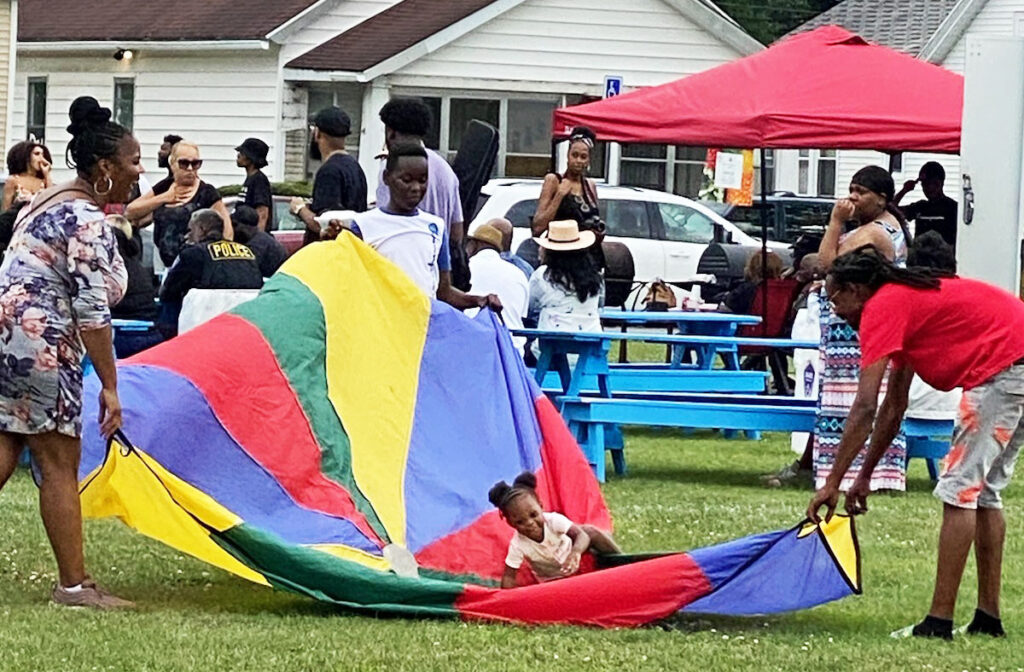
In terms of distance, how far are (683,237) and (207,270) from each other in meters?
16.1

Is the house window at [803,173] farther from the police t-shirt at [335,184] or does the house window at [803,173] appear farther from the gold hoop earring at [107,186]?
the gold hoop earring at [107,186]

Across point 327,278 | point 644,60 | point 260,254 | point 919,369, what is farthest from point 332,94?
point 919,369

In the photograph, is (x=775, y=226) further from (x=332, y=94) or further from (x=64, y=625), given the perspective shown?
(x=64, y=625)

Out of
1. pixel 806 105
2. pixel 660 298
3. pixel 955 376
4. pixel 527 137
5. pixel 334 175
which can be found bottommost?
pixel 660 298

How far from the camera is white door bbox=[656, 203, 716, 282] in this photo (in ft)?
92.4

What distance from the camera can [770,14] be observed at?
202 ft

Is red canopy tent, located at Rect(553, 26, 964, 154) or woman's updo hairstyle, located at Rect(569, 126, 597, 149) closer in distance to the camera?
woman's updo hairstyle, located at Rect(569, 126, 597, 149)

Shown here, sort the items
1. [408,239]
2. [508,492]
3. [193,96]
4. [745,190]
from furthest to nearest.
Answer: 1. [193,96]
2. [745,190]
3. [408,239]
4. [508,492]

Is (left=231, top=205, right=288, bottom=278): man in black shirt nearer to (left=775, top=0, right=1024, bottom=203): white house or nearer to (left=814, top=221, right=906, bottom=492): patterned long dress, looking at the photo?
(left=814, top=221, right=906, bottom=492): patterned long dress

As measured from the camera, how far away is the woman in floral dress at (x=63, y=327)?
323 inches

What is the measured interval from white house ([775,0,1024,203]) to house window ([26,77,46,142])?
13463 mm

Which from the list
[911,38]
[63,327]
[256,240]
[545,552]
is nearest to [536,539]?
[545,552]

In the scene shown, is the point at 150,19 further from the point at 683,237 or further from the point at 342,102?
the point at 683,237

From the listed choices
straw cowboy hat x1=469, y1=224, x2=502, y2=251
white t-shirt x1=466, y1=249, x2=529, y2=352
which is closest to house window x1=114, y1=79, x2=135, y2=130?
straw cowboy hat x1=469, y1=224, x2=502, y2=251
